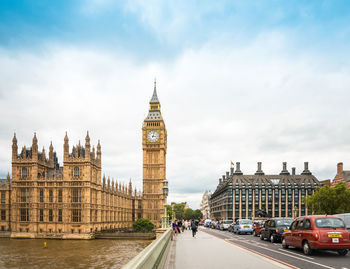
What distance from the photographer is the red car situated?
15.6 meters

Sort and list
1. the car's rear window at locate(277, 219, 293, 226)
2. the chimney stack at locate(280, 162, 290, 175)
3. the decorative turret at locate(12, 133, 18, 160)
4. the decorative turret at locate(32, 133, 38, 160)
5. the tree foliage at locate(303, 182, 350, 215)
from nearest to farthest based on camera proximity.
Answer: the car's rear window at locate(277, 219, 293, 226), the tree foliage at locate(303, 182, 350, 215), the decorative turret at locate(32, 133, 38, 160), the decorative turret at locate(12, 133, 18, 160), the chimney stack at locate(280, 162, 290, 175)

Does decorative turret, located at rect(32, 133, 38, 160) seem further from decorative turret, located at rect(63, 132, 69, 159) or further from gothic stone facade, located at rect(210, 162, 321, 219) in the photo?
gothic stone facade, located at rect(210, 162, 321, 219)

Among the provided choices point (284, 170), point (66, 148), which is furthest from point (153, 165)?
point (284, 170)

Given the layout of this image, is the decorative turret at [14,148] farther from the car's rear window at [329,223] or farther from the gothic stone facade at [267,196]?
the car's rear window at [329,223]

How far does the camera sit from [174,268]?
43.6 feet

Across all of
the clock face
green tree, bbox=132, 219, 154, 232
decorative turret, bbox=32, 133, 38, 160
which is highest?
the clock face

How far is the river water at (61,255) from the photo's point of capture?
146 ft

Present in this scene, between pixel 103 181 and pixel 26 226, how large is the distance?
20.3 m

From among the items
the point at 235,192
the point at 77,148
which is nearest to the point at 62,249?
the point at 77,148

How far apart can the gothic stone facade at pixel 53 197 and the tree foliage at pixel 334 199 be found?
4499cm

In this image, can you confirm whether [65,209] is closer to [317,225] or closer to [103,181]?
[103,181]

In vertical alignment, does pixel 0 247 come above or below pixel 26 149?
Result: below

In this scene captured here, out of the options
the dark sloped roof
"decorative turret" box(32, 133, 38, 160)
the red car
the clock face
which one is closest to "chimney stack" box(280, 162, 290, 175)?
the dark sloped roof

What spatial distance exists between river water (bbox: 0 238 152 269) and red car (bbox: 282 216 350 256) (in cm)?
2923
